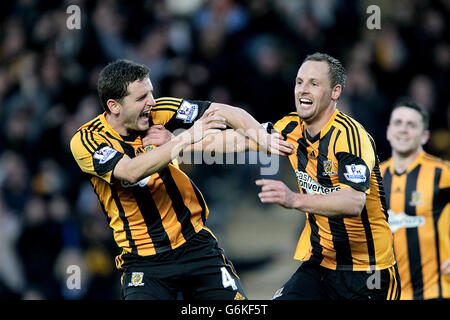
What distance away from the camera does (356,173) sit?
4816mm

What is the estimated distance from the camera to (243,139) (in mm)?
5379

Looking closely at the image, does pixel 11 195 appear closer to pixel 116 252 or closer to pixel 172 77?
pixel 116 252

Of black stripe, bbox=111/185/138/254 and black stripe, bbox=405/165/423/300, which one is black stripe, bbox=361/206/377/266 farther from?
black stripe, bbox=111/185/138/254

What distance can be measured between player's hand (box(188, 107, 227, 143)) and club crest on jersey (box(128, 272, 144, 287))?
3.57 ft

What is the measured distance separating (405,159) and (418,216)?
23.6 inches

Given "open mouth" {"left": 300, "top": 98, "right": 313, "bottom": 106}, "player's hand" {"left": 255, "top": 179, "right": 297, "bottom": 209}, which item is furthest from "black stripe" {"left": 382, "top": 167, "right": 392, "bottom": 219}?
"player's hand" {"left": 255, "top": 179, "right": 297, "bottom": 209}

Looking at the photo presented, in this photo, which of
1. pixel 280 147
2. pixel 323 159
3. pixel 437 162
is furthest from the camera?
pixel 437 162

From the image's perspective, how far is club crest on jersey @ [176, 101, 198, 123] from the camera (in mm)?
5449

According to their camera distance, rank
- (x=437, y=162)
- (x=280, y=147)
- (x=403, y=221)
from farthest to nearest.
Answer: (x=437, y=162) < (x=403, y=221) < (x=280, y=147)

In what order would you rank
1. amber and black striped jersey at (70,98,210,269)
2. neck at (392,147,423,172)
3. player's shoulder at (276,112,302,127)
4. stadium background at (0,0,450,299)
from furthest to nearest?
stadium background at (0,0,450,299), neck at (392,147,423,172), player's shoulder at (276,112,302,127), amber and black striped jersey at (70,98,210,269)

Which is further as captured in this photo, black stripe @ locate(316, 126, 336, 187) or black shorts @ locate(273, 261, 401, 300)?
black shorts @ locate(273, 261, 401, 300)

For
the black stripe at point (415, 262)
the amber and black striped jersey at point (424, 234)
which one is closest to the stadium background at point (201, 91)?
the amber and black striped jersey at point (424, 234)

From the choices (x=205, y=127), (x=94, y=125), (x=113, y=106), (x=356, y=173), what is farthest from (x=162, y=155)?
(x=356, y=173)

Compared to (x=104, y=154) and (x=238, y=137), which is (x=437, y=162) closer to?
(x=238, y=137)
